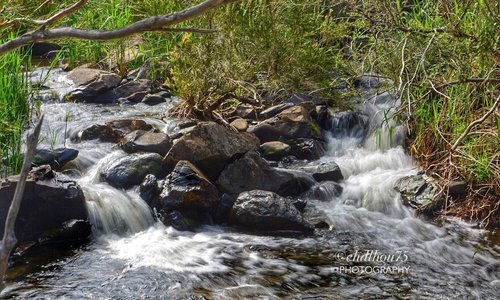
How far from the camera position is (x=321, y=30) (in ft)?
21.8

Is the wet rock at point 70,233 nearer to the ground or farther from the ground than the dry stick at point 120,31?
nearer to the ground

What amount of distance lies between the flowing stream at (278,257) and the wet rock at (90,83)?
2158 millimetres

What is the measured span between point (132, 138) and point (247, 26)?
1.56 m

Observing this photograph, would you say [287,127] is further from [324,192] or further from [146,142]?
[146,142]

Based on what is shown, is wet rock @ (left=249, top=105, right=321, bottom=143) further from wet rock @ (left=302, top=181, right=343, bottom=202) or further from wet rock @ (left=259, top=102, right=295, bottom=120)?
wet rock @ (left=302, top=181, right=343, bottom=202)

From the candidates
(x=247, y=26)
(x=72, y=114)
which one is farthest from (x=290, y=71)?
(x=72, y=114)

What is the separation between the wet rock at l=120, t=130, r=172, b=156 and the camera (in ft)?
19.9

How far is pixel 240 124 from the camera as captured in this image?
22.4ft

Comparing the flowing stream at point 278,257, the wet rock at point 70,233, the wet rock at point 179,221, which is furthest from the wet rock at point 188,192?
the wet rock at point 70,233

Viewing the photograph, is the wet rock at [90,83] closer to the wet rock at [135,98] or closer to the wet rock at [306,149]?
the wet rock at [135,98]

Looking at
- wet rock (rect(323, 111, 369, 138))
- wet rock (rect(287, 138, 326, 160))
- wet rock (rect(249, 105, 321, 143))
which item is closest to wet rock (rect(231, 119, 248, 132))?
wet rock (rect(249, 105, 321, 143))

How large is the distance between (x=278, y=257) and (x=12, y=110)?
267 cm

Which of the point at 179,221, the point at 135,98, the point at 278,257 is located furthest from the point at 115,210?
the point at 135,98

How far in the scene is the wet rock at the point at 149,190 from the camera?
530 cm
